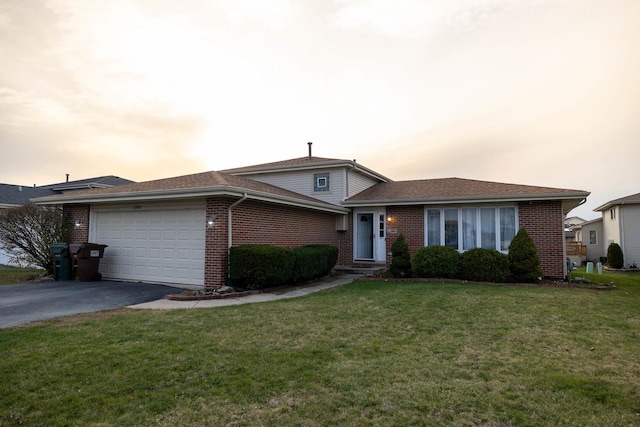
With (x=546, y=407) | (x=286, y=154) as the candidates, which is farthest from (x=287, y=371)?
(x=286, y=154)

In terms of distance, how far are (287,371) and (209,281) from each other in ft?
18.9

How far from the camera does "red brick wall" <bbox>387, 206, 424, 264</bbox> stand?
43.1 ft

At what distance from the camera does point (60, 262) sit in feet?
34.9

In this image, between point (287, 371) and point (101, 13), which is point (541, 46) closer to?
point (287, 371)

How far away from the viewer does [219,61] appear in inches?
476

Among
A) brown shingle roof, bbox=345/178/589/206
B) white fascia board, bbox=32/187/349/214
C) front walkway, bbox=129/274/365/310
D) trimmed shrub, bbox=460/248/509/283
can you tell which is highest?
brown shingle roof, bbox=345/178/589/206

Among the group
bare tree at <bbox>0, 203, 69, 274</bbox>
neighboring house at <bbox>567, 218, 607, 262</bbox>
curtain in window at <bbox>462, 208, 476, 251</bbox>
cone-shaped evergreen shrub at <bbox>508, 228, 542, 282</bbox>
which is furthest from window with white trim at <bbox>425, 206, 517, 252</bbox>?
neighboring house at <bbox>567, 218, 607, 262</bbox>

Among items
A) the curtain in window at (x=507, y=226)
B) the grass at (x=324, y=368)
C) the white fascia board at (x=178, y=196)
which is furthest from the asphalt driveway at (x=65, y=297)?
the curtain in window at (x=507, y=226)

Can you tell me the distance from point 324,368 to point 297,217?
27.9 feet

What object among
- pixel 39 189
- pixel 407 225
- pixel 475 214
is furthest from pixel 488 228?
pixel 39 189

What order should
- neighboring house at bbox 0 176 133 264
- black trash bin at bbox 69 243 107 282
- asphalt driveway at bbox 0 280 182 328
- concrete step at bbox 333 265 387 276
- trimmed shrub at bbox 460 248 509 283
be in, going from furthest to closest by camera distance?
neighboring house at bbox 0 176 133 264
concrete step at bbox 333 265 387 276
trimmed shrub at bbox 460 248 509 283
black trash bin at bbox 69 243 107 282
asphalt driveway at bbox 0 280 182 328

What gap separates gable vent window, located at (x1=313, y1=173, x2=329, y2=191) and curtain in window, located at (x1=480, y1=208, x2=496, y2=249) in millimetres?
6377

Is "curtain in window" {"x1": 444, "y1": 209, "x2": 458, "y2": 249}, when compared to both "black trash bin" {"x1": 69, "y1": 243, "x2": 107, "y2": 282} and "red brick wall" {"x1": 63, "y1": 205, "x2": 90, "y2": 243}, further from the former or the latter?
"red brick wall" {"x1": 63, "y1": 205, "x2": 90, "y2": 243}

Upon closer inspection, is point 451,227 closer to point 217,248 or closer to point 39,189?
point 217,248
